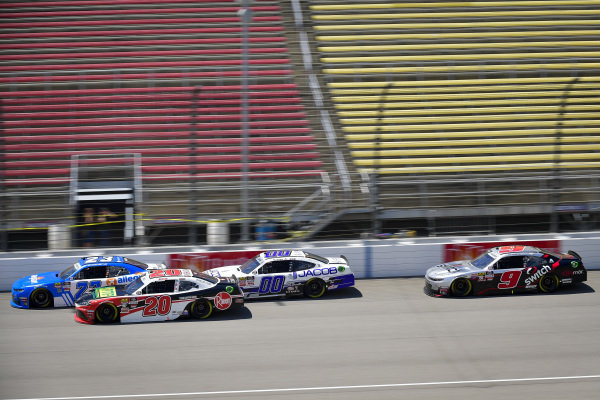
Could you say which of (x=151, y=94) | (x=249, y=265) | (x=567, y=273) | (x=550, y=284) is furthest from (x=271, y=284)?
(x=151, y=94)

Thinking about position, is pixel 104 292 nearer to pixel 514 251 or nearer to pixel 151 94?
pixel 514 251

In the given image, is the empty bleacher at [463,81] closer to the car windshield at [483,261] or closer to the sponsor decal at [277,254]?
the car windshield at [483,261]

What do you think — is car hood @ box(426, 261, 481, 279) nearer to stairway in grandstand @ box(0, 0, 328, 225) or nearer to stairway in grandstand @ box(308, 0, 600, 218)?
stairway in grandstand @ box(308, 0, 600, 218)

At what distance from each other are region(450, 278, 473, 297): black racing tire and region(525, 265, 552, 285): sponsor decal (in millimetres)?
1177

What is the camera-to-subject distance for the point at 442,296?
1316 cm

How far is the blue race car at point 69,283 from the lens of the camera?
1274 cm

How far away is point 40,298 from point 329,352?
634 centimetres

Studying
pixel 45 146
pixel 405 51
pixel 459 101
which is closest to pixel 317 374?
pixel 45 146

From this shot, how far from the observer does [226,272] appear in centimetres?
1345

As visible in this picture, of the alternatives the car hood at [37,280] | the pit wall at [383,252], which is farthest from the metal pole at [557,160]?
the car hood at [37,280]

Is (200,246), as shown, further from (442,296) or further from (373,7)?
(373,7)

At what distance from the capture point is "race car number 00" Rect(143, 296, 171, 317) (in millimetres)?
11750

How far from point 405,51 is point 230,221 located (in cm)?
1042

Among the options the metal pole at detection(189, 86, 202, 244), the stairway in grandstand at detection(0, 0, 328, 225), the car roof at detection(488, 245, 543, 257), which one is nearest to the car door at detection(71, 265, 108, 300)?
the metal pole at detection(189, 86, 202, 244)
